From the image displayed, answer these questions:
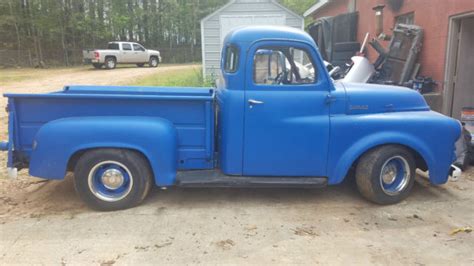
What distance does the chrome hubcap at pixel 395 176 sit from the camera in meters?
4.68

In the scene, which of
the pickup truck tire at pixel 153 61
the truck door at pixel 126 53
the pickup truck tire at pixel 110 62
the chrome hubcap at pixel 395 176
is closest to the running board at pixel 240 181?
the chrome hubcap at pixel 395 176

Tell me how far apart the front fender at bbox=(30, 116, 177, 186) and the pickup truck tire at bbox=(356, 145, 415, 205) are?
2301mm

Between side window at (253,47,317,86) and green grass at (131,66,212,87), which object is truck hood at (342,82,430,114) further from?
green grass at (131,66,212,87)

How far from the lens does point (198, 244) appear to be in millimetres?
3762

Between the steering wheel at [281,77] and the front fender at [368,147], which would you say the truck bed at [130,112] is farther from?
the front fender at [368,147]

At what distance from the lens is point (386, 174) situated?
15.4ft

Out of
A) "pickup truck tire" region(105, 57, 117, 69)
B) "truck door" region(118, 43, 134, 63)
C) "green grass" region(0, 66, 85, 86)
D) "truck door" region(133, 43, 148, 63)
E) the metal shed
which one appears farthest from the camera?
"truck door" region(133, 43, 148, 63)

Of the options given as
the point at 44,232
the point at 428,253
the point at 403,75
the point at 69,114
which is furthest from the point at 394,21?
the point at 44,232

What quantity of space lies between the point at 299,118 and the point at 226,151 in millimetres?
931

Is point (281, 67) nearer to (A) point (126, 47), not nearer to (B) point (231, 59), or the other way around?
(B) point (231, 59)

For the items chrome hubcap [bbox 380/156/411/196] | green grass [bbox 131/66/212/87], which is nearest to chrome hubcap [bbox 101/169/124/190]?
chrome hubcap [bbox 380/156/411/196]

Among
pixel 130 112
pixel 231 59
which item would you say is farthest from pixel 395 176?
pixel 130 112

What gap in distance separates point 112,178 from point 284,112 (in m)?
2.11

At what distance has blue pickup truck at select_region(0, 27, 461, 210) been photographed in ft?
14.1
